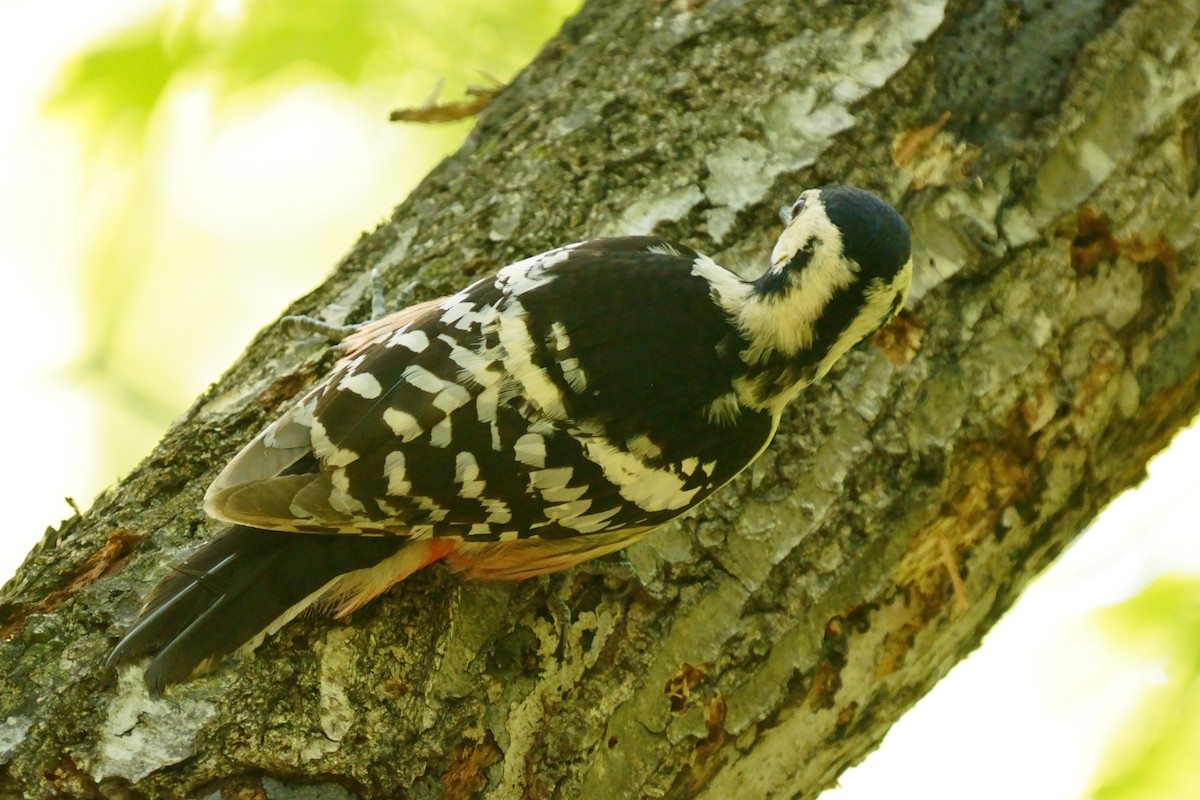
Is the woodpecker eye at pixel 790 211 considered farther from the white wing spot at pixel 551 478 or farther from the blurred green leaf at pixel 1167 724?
the blurred green leaf at pixel 1167 724

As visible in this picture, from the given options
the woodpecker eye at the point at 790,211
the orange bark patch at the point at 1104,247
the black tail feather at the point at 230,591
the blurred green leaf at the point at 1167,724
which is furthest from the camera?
the blurred green leaf at the point at 1167,724

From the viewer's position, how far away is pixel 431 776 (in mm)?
1902

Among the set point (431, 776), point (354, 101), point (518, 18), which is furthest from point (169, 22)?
point (431, 776)

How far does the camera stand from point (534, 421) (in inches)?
80.0

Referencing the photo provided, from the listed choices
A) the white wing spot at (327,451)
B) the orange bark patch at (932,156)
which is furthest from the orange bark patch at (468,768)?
the orange bark patch at (932,156)

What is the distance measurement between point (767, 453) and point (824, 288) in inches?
15.6

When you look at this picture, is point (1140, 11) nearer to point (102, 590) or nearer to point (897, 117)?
point (897, 117)

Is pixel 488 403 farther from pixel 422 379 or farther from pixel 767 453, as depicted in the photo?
pixel 767 453

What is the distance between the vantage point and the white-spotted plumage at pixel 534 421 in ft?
6.40

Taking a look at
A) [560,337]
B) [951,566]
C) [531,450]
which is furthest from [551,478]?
[951,566]

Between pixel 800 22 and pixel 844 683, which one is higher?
pixel 800 22

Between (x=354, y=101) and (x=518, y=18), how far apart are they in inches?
28.6

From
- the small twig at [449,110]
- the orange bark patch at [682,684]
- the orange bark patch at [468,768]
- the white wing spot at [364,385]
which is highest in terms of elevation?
the small twig at [449,110]

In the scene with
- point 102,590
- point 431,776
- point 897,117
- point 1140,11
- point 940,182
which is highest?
point 1140,11
